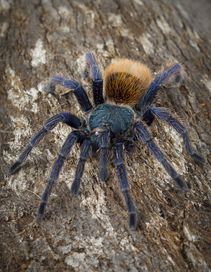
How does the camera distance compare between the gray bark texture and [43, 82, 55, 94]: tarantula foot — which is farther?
[43, 82, 55, 94]: tarantula foot

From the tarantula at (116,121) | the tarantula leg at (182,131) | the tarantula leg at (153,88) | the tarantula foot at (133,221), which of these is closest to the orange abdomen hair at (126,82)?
the tarantula at (116,121)

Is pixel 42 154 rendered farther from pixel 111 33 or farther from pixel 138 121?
pixel 111 33

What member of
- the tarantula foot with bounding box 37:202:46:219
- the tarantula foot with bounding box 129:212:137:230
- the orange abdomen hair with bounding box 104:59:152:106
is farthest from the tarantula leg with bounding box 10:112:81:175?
the tarantula foot with bounding box 129:212:137:230

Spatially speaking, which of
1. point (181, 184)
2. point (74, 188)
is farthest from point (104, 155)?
point (181, 184)

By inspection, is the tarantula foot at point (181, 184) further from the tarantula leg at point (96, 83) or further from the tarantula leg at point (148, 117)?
the tarantula leg at point (96, 83)

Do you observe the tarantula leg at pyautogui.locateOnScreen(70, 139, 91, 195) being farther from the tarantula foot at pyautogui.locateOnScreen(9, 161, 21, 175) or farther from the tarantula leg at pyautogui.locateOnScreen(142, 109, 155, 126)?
the tarantula leg at pyautogui.locateOnScreen(142, 109, 155, 126)

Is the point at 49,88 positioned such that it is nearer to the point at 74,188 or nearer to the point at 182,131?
the point at 74,188

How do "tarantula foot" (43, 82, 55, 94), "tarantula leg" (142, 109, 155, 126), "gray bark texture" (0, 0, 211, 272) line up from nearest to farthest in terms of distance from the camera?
"gray bark texture" (0, 0, 211, 272), "tarantula leg" (142, 109, 155, 126), "tarantula foot" (43, 82, 55, 94)
